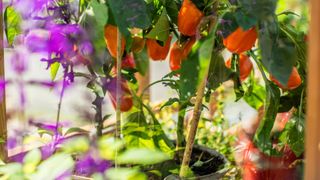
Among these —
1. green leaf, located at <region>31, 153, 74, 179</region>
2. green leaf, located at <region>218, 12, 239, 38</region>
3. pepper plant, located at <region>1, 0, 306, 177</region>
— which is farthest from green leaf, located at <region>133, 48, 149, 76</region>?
green leaf, located at <region>31, 153, 74, 179</region>

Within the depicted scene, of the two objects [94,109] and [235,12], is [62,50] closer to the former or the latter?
[94,109]

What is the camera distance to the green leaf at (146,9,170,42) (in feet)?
2.74

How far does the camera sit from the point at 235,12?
65 cm

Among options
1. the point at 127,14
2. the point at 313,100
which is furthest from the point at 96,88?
the point at 313,100

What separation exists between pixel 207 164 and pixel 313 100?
56cm

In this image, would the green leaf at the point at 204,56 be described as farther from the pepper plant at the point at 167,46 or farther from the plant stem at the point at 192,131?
the plant stem at the point at 192,131

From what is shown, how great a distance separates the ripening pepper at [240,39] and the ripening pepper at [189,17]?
0.08m

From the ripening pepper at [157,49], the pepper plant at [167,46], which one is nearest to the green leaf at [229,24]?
the pepper plant at [167,46]

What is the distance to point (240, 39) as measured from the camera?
2.29 ft

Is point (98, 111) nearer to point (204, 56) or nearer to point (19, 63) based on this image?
point (19, 63)

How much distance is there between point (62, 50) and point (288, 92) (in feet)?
1.48

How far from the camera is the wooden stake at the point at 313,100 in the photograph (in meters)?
0.46

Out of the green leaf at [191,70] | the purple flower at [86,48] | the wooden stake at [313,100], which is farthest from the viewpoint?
the purple flower at [86,48]

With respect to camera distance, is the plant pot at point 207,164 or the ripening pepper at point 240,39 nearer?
the ripening pepper at point 240,39
